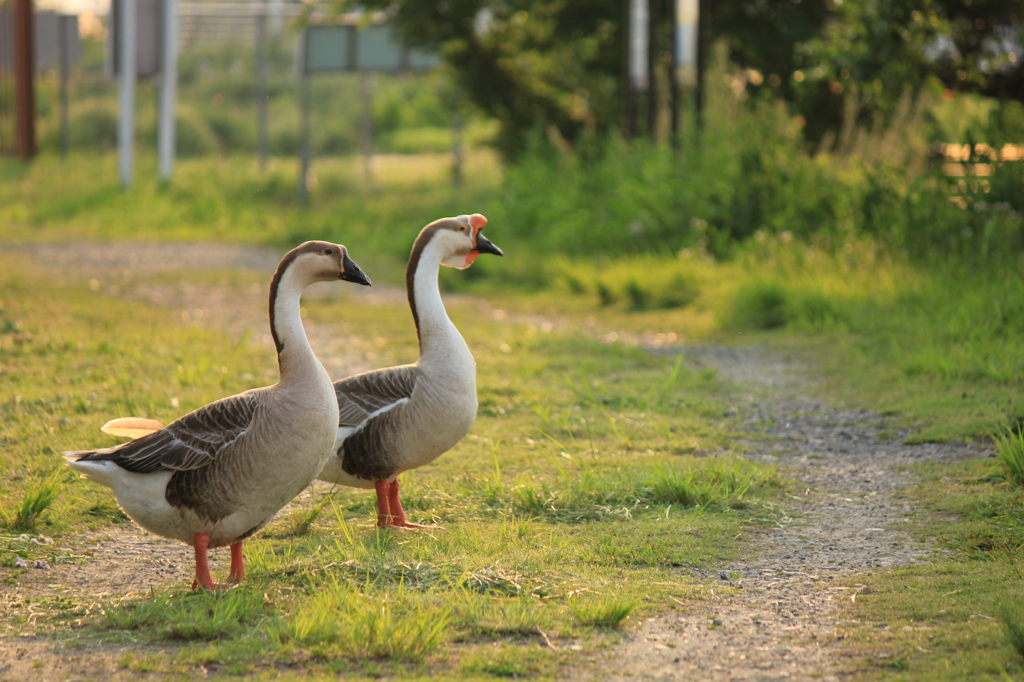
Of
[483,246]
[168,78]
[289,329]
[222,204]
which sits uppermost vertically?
[168,78]

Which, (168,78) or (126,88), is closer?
(126,88)

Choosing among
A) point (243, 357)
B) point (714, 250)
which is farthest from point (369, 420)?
point (714, 250)

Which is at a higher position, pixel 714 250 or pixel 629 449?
pixel 714 250

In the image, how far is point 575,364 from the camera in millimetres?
7902

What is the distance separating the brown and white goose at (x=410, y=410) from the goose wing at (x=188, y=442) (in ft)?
1.98

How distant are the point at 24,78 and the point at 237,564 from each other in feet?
71.7

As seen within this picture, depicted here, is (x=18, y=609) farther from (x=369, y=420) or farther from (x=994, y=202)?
(x=994, y=202)

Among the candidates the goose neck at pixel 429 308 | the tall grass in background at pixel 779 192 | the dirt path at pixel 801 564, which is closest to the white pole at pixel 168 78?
the tall grass in background at pixel 779 192

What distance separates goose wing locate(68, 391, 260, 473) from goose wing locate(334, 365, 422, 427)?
0.58 meters

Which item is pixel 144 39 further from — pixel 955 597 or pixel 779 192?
pixel 955 597

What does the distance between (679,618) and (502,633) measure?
62cm

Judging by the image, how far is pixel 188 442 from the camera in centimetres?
388

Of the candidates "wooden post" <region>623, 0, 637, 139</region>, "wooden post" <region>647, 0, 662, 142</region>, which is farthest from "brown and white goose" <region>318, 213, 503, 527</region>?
"wooden post" <region>623, 0, 637, 139</region>

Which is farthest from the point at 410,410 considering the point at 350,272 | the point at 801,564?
the point at 801,564
